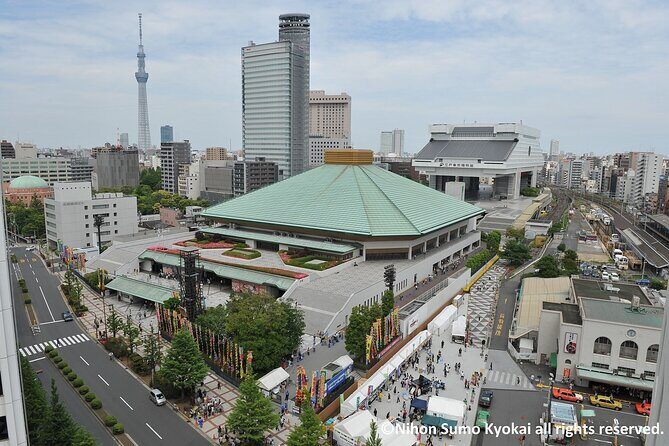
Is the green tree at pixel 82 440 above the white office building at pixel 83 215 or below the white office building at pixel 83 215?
below

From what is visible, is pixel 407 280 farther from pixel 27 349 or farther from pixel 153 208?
pixel 153 208

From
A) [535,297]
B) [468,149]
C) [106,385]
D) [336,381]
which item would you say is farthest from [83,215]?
[468,149]

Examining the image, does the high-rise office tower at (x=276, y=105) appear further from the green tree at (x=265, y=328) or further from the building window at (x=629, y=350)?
the building window at (x=629, y=350)

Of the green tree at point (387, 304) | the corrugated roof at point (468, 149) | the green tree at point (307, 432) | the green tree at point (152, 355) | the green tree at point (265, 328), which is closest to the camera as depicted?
the green tree at point (307, 432)

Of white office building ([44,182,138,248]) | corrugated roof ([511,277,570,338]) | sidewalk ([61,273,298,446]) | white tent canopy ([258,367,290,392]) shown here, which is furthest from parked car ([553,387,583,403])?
white office building ([44,182,138,248])

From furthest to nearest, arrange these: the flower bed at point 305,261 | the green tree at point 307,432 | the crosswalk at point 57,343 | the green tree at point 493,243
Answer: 1. the green tree at point 493,243
2. the flower bed at point 305,261
3. the crosswalk at point 57,343
4. the green tree at point 307,432

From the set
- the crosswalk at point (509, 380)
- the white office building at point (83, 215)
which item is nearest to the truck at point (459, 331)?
the crosswalk at point (509, 380)

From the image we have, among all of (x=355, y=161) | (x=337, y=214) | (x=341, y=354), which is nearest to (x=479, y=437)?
(x=341, y=354)
